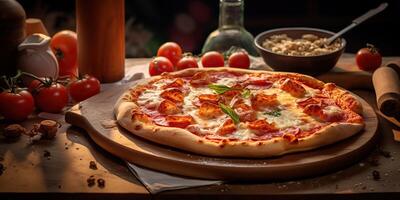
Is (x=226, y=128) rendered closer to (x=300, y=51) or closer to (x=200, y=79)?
(x=200, y=79)

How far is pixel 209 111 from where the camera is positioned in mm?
3658

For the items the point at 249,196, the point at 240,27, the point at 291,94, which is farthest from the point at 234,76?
the point at 249,196

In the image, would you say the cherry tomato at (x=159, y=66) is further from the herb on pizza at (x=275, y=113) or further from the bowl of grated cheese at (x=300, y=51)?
the herb on pizza at (x=275, y=113)

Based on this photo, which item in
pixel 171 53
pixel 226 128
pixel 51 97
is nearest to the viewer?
pixel 226 128

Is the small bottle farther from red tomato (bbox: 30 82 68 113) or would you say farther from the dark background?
the dark background

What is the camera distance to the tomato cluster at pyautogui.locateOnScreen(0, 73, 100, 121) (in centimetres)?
383

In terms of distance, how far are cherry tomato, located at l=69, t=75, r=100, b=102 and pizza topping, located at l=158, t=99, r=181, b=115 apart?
621mm

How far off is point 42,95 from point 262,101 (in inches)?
48.7

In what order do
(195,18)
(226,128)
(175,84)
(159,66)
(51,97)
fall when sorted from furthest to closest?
(195,18)
(159,66)
(175,84)
(51,97)
(226,128)

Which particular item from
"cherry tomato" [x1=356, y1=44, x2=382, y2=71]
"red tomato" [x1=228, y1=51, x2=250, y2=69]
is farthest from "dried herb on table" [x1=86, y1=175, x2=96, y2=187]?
"cherry tomato" [x1=356, y1=44, x2=382, y2=71]

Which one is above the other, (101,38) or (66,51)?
(101,38)

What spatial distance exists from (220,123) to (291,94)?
2.01 ft

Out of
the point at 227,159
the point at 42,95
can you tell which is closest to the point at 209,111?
the point at 227,159

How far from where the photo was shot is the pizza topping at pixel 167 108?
3.71 metres
